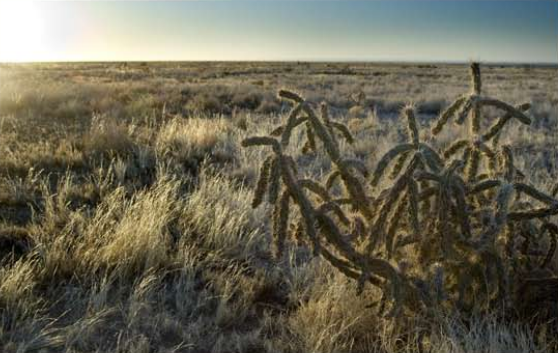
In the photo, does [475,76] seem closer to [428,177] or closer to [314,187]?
[428,177]

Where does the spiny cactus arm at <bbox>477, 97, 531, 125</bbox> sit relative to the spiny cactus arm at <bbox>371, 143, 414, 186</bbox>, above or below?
above

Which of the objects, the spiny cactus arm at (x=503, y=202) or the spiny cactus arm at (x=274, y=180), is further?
the spiny cactus arm at (x=503, y=202)

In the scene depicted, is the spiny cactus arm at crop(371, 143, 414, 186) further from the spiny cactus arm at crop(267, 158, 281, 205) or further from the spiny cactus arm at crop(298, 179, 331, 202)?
the spiny cactus arm at crop(267, 158, 281, 205)

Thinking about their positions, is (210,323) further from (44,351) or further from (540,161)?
(540,161)

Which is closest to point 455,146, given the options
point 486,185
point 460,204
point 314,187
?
point 486,185

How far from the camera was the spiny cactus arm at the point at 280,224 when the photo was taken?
2.04 meters

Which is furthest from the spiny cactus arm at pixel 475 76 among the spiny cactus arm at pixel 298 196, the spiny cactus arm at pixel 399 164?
the spiny cactus arm at pixel 298 196

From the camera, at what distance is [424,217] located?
9.00 ft

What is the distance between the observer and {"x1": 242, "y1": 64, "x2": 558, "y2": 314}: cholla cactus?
2.26m

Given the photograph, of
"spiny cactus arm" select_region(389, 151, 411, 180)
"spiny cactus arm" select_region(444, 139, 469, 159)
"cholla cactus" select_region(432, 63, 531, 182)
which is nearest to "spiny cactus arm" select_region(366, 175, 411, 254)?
"spiny cactus arm" select_region(389, 151, 411, 180)

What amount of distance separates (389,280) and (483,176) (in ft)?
3.19

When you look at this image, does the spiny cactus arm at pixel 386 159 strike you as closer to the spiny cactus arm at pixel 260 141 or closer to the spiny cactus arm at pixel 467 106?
the spiny cactus arm at pixel 467 106

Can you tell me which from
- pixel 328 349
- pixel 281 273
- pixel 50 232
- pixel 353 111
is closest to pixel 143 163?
pixel 50 232

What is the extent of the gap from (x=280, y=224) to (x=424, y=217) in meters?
1.03
